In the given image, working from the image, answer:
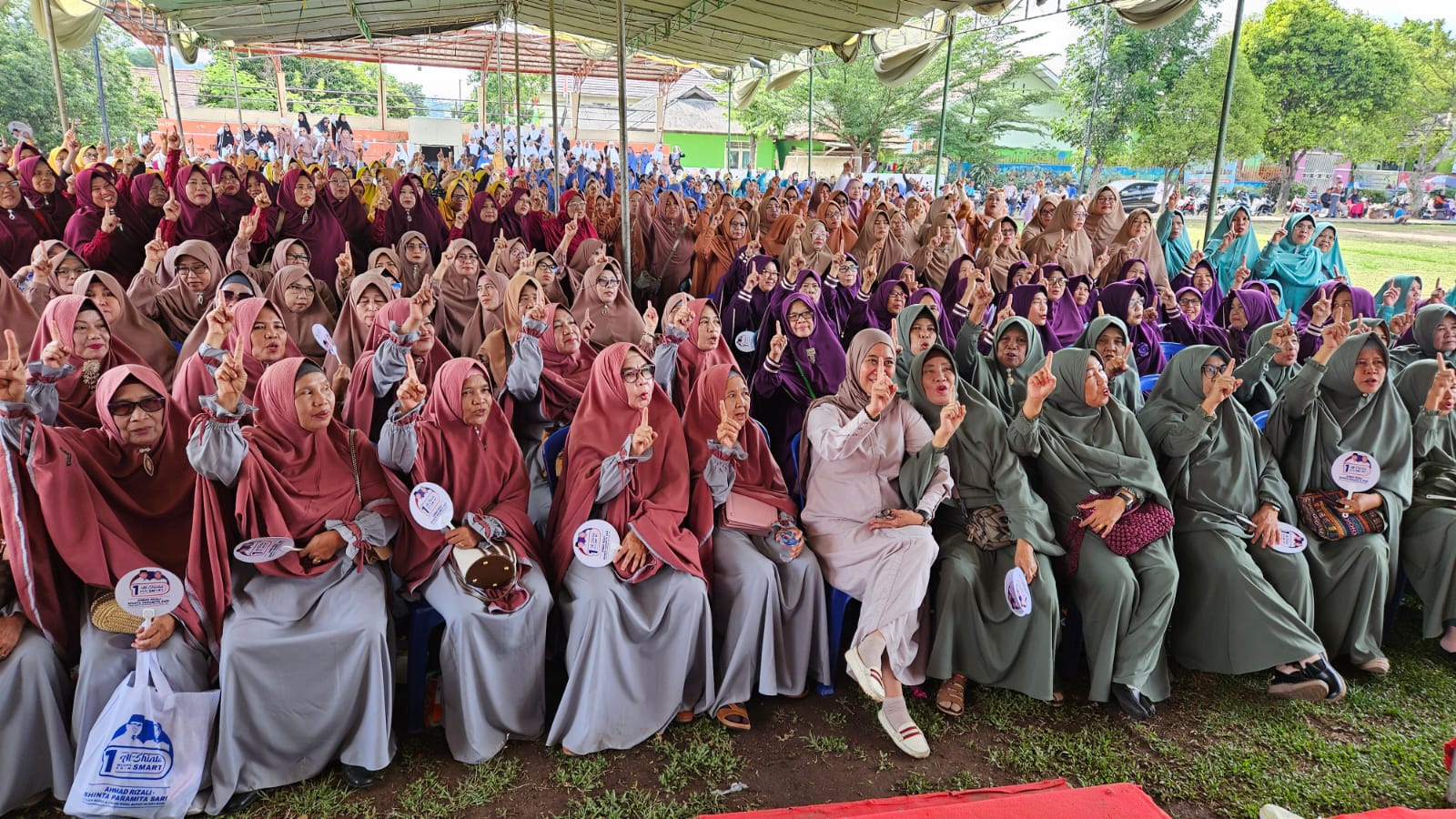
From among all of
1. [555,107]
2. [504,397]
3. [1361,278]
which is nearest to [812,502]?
[504,397]

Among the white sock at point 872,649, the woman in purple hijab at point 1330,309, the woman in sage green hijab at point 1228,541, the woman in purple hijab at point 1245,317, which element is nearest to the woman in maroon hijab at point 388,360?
the white sock at point 872,649

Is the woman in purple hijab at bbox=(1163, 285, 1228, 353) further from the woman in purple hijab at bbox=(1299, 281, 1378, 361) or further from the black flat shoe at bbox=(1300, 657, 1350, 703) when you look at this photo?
the black flat shoe at bbox=(1300, 657, 1350, 703)

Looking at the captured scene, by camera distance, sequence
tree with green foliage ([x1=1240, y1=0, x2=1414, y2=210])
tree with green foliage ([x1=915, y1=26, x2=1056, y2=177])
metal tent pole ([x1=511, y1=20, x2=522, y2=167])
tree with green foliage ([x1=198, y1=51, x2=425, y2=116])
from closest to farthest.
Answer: metal tent pole ([x1=511, y1=20, x2=522, y2=167]) → tree with green foliage ([x1=1240, y1=0, x2=1414, y2=210]) → tree with green foliage ([x1=915, y1=26, x2=1056, y2=177]) → tree with green foliage ([x1=198, y1=51, x2=425, y2=116])

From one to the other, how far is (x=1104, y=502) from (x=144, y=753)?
119 inches

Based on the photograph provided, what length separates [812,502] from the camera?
3.02 m

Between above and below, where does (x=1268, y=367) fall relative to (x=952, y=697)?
above

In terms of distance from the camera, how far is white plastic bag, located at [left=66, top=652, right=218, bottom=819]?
81.1 inches

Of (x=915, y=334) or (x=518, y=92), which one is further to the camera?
(x=518, y=92)

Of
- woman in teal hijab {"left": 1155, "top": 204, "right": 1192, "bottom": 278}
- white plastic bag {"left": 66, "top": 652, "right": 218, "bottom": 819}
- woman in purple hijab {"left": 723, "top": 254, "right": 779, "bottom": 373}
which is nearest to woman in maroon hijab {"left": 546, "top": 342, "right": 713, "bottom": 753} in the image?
white plastic bag {"left": 66, "top": 652, "right": 218, "bottom": 819}

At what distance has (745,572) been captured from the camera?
109 inches

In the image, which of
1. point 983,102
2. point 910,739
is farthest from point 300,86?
point 910,739

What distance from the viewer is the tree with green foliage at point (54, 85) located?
17250mm

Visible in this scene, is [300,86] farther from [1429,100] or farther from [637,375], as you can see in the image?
[637,375]

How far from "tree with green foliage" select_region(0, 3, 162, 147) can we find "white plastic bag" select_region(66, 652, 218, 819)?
17271 millimetres
